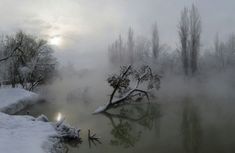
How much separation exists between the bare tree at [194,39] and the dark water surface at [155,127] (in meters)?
18.5

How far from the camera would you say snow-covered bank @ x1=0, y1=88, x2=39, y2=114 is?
24494 mm

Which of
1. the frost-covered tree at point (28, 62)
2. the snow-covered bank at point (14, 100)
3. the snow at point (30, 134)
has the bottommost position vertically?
the snow at point (30, 134)

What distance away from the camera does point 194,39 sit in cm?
4506

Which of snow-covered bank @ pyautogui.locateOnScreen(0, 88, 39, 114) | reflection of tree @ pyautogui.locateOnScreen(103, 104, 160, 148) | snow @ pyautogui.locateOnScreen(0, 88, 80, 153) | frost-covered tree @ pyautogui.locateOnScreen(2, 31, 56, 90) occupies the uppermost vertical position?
frost-covered tree @ pyautogui.locateOnScreen(2, 31, 56, 90)

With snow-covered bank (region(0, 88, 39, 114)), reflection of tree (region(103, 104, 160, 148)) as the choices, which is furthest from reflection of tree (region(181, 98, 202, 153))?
snow-covered bank (region(0, 88, 39, 114))

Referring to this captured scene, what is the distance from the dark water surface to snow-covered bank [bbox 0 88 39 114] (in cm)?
84

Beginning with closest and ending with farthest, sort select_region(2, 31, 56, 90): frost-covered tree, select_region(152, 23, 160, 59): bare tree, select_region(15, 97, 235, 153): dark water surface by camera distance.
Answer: select_region(15, 97, 235, 153): dark water surface
select_region(2, 31, 56, 90): frost-covered tree
select_region(152, 23, 160, 59): bare tree

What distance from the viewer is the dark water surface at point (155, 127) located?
1425cm

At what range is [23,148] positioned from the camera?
11086 mm

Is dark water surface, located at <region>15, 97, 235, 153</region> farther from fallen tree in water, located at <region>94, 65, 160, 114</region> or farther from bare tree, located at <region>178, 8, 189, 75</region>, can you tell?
bare tree, located at <region>178, 8, 189, 75</region>

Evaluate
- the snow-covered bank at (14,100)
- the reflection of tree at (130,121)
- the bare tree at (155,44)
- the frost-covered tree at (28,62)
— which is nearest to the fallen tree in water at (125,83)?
the reflection of tree at (130,121)

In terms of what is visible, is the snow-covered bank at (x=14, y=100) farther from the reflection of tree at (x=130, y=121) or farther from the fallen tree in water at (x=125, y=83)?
the reflection of tree at (x=130, y=121)

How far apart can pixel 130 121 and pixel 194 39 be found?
2734cm

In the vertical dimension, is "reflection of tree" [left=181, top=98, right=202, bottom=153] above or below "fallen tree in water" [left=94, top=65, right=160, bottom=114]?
below
